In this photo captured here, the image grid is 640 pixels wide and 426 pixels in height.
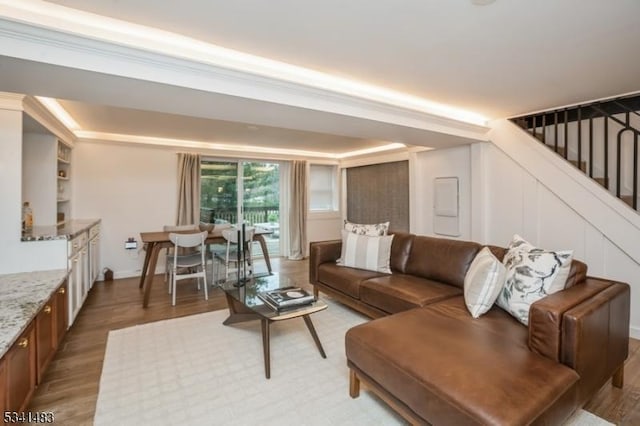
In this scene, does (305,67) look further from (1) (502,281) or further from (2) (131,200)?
(2) (131,200)

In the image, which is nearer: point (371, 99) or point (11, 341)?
point (11, 341)

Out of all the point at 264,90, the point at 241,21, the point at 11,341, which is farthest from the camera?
the point at 264,90

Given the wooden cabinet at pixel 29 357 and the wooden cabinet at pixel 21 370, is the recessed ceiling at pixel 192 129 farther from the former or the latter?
the wooden cabinet at pixel 21 370

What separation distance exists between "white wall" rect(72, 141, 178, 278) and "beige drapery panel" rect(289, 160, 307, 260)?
7.43 ft

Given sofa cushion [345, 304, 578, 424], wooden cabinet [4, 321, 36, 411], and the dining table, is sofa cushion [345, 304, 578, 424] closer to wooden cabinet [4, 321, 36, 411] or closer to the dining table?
wooden cabinet [4, 321, 36, 411]

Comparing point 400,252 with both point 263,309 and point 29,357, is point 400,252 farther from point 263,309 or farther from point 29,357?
point 29,357

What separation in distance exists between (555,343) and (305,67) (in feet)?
7.89

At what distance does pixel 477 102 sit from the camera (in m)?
3.28

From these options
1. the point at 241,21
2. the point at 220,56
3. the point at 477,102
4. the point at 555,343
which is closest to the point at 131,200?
the point at 220,56

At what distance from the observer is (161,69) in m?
1.97

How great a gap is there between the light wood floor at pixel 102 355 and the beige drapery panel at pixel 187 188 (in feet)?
3.96

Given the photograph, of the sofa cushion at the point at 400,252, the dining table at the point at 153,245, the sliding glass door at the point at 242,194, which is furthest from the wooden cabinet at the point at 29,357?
the sliding glass door at the point at 242,194

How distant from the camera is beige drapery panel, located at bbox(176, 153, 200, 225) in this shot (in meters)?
5.23

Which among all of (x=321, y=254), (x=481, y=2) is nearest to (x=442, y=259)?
(x=321, y=254)
